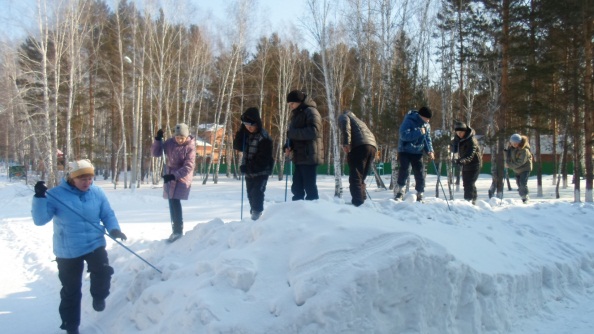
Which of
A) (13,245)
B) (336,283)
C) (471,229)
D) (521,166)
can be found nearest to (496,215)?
(471,229)

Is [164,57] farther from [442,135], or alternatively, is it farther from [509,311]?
[509,311]

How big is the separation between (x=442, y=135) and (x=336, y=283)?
1317cm

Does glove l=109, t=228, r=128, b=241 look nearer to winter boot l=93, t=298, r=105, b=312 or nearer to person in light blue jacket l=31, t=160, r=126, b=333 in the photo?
person in light blue jacket l=31, t=160, r=126, b=333

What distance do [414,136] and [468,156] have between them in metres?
1.91

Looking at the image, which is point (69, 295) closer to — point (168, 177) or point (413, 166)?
point (168, 177)

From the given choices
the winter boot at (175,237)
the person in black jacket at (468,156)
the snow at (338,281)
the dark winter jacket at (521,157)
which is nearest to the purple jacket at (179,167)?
the winter boot at (175,237)

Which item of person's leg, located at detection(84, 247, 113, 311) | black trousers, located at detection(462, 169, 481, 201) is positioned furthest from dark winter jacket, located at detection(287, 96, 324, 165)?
black trousers, located at detection(462, 169, 481, 201)

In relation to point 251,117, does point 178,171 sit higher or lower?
lower

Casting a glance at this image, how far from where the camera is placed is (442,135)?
15.0 m

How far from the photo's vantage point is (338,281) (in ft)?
9.78

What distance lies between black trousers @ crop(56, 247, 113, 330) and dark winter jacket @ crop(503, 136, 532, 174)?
9.83 m

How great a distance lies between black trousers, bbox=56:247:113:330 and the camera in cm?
388

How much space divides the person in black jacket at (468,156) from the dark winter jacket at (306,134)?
158 inches

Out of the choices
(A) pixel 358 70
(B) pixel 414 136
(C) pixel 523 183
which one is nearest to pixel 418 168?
(B) pixel 414 136
